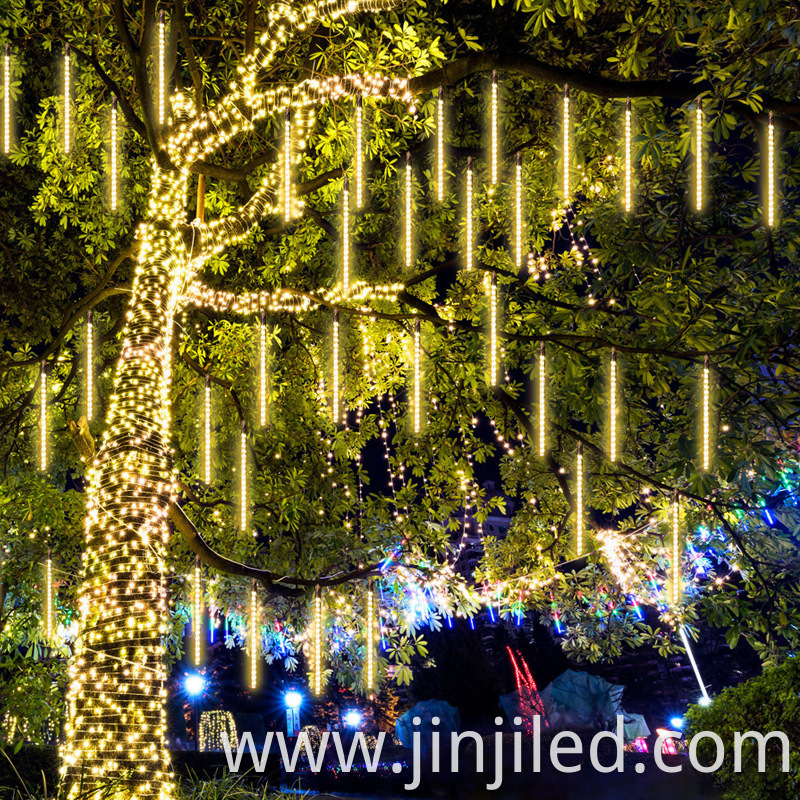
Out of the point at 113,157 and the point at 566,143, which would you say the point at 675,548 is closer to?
the point at 566,143

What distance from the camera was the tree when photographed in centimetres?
435

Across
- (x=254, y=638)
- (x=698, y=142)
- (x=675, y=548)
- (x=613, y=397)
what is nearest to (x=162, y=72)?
(x=698, y=142)

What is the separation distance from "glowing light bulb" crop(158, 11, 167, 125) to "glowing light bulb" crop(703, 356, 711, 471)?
452 centimetres

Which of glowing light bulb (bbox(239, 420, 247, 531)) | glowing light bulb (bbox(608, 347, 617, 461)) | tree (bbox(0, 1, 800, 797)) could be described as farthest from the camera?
glowing light bulb (bbox(239, 420, 247, 531))

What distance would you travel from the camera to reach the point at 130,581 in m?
4.46

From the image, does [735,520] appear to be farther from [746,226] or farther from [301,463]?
[301,463]

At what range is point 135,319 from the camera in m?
5.21

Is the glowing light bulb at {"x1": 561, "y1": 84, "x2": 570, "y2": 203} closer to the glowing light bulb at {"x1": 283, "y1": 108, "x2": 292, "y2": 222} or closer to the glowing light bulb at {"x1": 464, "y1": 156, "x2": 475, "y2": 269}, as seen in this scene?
the glowing light bulb at {"x1": 464, "y1": 156, "x2": 475, "y2": 269}

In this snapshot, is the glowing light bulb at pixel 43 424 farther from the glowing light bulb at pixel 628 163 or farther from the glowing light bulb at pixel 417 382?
the glowing light bulb at pixel 628 163

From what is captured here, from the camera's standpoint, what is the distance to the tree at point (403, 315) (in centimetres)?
435

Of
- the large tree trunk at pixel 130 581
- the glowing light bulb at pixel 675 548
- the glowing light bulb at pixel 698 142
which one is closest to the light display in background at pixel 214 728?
the large tree trunk at pixel 130 581

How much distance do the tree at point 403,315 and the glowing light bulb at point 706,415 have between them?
0.19ft

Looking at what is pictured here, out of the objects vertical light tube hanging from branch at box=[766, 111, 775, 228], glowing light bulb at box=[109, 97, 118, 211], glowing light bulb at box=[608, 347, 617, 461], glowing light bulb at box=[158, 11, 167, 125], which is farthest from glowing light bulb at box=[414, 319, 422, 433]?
glowing light bulb at box=[158, 11, 167, 125]

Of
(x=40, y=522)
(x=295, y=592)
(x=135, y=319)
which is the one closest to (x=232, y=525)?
(x=295, y=592)
